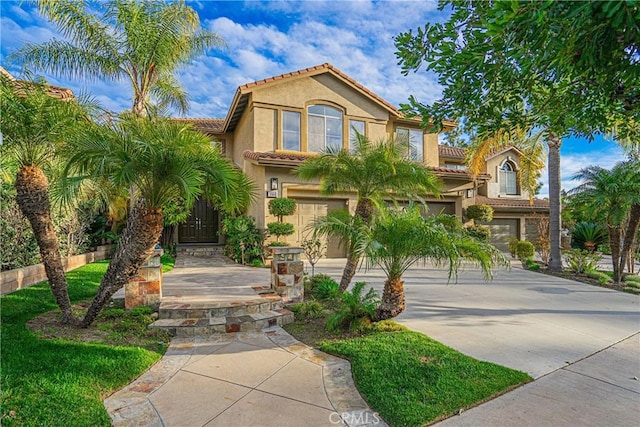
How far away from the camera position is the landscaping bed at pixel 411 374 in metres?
3.33

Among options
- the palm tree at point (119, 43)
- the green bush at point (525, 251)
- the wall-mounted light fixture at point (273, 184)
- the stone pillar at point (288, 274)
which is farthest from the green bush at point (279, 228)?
the green bush at point (525, 251)

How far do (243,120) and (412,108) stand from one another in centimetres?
1396

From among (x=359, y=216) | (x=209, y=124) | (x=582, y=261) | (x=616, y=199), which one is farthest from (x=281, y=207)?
(x=616, y=199)

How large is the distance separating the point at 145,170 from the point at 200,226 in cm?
1365

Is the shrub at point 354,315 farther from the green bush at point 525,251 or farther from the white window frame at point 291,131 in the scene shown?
the green bush at point 525,251

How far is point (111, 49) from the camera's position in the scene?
12867mm

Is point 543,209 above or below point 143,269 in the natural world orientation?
above

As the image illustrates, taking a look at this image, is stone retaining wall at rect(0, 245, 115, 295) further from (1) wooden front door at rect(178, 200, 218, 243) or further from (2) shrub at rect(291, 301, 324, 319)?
(2) shrub at rect(291, 301, 324, 319)

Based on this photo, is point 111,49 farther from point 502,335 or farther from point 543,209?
point 543,209

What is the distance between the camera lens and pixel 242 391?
12.1 feet

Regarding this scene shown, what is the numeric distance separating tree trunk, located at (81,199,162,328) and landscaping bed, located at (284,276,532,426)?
286cm

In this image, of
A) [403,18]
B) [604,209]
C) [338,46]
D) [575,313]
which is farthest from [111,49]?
[604,209]

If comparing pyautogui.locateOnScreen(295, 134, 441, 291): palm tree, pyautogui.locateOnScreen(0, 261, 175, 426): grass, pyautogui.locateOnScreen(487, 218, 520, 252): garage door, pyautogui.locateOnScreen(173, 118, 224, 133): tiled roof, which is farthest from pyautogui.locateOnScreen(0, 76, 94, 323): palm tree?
pyautogui.locateOnScreen(487, 218, 520, 252): garage door

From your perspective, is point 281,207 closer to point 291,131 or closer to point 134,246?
point 291,131
